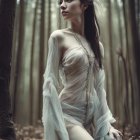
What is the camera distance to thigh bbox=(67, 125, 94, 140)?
1.72 meters

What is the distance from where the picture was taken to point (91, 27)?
1.99 meters

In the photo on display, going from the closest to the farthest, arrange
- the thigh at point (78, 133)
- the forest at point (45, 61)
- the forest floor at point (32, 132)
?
1. the thigh at point (78, 133)
2. the forest floor at point (32, 132)
3. the forest at point (45, 61)

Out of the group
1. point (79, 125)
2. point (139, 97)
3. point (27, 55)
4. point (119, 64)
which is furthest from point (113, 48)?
point (79, 125)

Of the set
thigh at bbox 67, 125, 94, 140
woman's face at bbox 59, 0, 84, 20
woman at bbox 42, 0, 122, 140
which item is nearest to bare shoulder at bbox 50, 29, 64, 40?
woman at bbox 42, 0, 122, 140

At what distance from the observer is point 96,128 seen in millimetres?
1841

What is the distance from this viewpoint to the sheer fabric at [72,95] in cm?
174

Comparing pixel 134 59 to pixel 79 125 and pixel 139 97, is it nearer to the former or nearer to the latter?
pixel 139 97

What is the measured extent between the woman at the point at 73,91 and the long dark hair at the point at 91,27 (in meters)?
0.02

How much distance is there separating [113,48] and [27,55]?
1201mm

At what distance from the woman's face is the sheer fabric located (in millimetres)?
138

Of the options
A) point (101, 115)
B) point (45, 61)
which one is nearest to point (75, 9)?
point (101, 115)

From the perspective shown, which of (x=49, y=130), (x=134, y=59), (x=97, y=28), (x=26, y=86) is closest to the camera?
(x=49, y=130)

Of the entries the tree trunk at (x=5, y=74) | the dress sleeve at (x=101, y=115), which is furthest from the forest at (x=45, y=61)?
the dress sleeve at (x=101, y=115)

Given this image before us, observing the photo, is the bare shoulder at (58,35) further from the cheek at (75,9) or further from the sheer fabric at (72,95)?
the cheek at (75,9)
